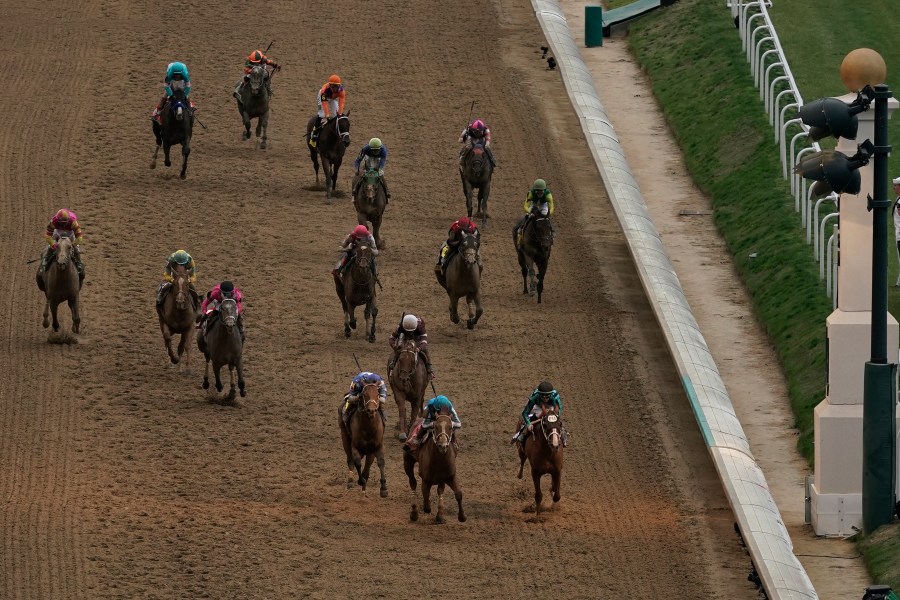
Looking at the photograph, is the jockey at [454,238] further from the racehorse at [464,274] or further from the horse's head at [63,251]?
the horse's head at [63,251]

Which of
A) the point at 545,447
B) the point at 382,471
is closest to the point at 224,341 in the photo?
the point at 382,471

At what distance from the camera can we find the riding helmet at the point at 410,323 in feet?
71.2

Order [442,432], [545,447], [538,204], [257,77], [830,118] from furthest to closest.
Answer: [257,77], [538,204], [545,447], [442,432], [830,118]

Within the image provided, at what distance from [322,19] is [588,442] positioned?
1978cm

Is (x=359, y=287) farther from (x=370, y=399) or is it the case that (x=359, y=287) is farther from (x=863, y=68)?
(x=863, y=68)

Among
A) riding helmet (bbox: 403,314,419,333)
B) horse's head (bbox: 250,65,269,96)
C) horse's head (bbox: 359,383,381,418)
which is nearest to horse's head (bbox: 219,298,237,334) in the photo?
riding helmet (bbox: 403,314,419,333)

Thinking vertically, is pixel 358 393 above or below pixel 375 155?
below

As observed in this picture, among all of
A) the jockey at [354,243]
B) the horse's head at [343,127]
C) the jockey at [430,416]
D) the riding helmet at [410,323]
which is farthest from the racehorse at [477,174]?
the jockey at [430,416]

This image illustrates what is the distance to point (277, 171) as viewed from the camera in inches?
1270

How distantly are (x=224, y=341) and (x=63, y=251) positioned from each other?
104 inches

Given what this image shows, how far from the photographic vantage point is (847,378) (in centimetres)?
2069

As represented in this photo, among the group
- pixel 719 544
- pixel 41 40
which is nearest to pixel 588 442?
pixel 719 544

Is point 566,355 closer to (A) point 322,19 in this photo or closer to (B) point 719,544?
(B) point 719,544

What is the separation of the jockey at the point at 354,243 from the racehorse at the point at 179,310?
1.86 metres
